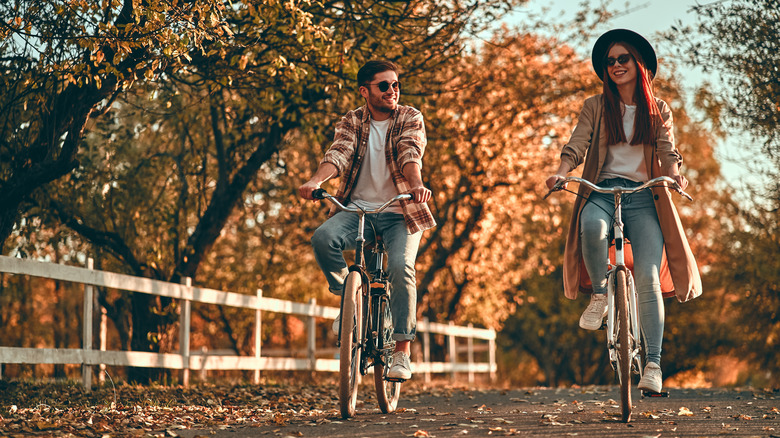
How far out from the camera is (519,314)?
32406mm

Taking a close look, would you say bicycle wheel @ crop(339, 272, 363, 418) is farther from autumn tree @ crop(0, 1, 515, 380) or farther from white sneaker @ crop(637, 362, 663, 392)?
autumn tree @ crop(0, 1, 515, 380)

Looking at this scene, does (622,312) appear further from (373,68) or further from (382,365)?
(373,68)

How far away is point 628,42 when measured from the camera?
5.81 m

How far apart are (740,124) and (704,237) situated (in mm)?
22218

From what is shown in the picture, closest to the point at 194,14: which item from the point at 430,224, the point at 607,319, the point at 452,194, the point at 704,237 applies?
the point at 430,224

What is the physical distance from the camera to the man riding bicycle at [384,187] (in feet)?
18.6

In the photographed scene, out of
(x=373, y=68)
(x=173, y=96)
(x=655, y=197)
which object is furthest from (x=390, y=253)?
(x=173, y=96)

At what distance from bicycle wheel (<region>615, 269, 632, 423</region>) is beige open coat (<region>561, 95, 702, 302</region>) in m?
0.53

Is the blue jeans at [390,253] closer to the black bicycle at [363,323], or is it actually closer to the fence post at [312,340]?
the black bicycle at [363,323]

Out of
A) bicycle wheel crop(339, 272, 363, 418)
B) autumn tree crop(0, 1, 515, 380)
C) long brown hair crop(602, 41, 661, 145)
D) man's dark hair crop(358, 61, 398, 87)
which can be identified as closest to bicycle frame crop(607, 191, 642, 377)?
long brown hair crop(602, 41, 661, 145)

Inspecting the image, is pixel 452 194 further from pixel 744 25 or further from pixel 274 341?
pixel 274 341

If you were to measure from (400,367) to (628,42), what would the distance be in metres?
2.61

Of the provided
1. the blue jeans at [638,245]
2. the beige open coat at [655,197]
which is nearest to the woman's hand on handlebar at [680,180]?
the beige open coat at [655,197]

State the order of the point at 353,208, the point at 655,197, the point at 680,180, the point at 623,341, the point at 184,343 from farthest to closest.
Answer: the point at 184,343 → the point at 655,197 → the point at 353,208 → the point at 680,180 → the point at 623,341
